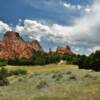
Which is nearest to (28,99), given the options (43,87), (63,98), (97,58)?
(63,98)

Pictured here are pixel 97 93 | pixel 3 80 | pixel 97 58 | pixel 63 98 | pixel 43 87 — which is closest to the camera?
pixel 63 98

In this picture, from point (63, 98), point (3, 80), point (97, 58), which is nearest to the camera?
point (63, 98)

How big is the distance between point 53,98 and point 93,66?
79563 mm

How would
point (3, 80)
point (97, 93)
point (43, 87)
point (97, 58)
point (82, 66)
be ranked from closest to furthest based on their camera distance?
point (97, 93), point (43, 87), point (3, 80), point (97, 58), point (82, 66)

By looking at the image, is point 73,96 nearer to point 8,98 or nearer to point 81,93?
point 81,93

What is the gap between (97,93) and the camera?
2927cm

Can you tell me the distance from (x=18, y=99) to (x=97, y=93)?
663 cm

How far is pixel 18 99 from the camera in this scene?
90.6 ft

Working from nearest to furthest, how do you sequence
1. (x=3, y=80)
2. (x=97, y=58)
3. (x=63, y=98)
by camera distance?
1. (x=63, y=98)
2. (x=3, y=80)
3. (x=97, y=58)

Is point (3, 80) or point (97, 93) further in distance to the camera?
point (3, 80)

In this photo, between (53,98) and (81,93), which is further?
(81,93)

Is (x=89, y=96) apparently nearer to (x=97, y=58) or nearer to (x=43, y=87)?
(x=43, y=87)

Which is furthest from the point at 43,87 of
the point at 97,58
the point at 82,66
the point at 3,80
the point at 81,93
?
the point at 82,66

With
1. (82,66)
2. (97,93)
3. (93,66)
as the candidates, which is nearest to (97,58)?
(93,66)
